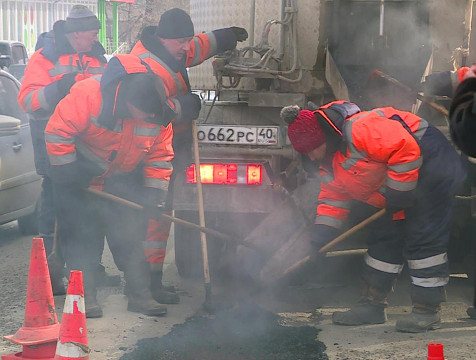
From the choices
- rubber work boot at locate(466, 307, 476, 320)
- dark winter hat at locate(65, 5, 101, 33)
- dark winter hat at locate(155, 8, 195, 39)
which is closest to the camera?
rubber work boot at locate(466, 307, 476, 320)

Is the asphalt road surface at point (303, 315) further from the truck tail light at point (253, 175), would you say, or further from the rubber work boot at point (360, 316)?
the truck tail light at point (253, 175)

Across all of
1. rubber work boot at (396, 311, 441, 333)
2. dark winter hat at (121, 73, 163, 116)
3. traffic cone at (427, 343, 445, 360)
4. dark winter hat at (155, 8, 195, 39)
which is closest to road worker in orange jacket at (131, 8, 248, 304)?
dark winter hat at (155, 8, 195, 39)

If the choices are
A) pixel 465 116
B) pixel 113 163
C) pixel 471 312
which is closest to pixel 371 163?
pixel 471 312

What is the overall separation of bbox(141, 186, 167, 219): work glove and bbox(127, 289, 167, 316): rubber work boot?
49 centimetres

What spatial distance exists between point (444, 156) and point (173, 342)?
6.02ft

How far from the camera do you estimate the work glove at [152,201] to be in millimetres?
5414

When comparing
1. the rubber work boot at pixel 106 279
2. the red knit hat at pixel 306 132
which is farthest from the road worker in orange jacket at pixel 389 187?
the rubber work boot at pixel 106 279

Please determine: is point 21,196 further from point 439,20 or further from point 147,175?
point 439,20

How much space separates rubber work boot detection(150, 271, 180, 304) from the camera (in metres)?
5.57

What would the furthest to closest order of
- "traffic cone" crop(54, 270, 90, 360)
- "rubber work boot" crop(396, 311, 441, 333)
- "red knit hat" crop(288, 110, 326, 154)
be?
"rubber work boot" crop(396, 311, 441, 333) < "red knit hat" crop(288, 110, 326, 154) < "traffic cone" crop(54, 270, 90, 360)

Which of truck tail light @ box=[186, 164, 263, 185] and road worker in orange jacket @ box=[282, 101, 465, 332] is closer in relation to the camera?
road worker in orange jacket @ box=[282, 101, 465, 332]

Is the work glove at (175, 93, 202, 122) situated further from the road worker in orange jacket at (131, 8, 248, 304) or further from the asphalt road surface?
the asphalt road surface

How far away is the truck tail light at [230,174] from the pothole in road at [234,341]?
2.73ft

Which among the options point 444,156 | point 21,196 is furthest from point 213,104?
point 21,196
